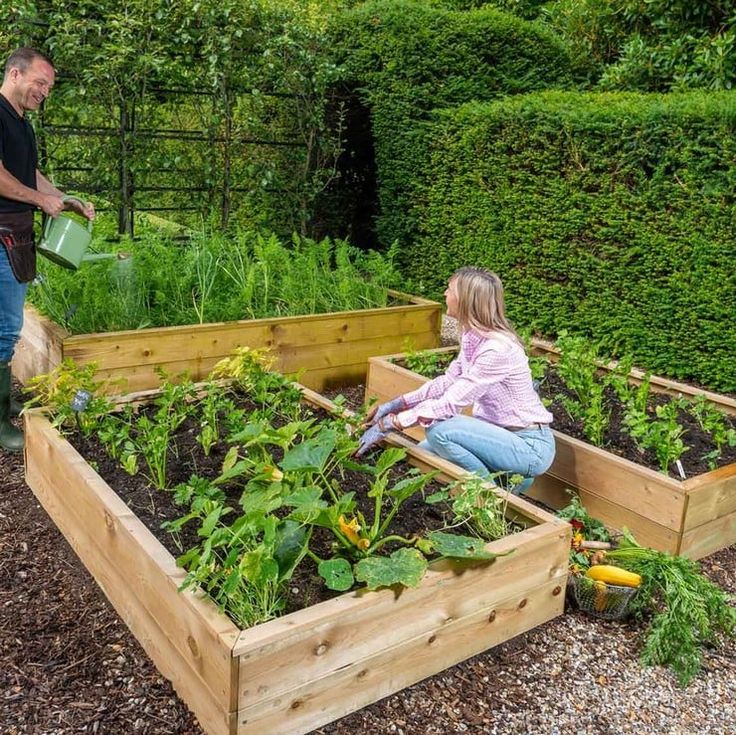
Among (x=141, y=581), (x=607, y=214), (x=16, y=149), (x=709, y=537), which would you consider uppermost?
(x=16, y=149)

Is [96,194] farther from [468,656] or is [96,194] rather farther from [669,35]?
[669,35]

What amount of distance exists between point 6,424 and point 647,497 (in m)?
3.06

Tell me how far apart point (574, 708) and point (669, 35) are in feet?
27.5

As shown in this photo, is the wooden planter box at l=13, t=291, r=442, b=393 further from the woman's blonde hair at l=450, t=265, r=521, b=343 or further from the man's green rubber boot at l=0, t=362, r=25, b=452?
the woman's blonde hair at l=450, t=265, r=521, b=343

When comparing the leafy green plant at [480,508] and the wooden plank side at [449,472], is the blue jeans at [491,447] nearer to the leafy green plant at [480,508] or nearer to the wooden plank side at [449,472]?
the wooden plank side at [449,472]

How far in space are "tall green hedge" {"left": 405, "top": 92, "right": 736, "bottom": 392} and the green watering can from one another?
10.1 feet

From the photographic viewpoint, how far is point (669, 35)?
8.95 metres

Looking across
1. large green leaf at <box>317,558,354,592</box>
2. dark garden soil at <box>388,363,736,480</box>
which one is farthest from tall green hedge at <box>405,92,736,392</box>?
large green leaf at <box>317,558,354,592</box>

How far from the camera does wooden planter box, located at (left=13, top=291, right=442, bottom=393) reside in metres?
4.50

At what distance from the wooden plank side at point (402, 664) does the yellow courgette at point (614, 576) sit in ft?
0.46

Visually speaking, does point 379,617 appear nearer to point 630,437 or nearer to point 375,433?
point 375,433

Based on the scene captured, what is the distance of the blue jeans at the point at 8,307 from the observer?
3957 millimetres

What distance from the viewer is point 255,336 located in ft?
16.4

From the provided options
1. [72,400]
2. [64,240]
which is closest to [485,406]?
[72,400]
